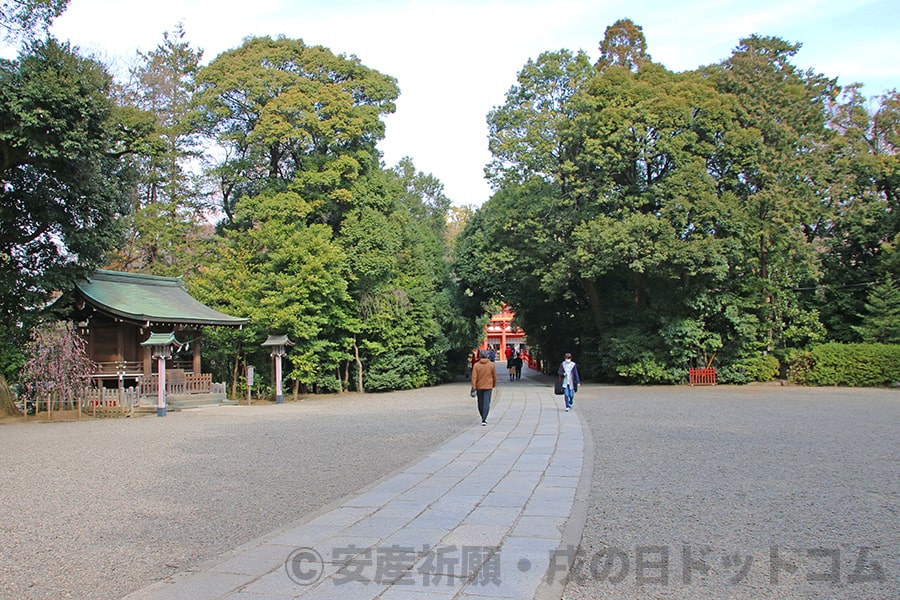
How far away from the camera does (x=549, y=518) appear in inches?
215

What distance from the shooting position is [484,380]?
12.2 metres

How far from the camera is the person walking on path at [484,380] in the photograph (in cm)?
1219

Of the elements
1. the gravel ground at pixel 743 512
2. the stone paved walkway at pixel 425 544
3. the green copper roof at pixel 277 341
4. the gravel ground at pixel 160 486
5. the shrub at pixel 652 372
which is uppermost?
the green copper roof at pixel 277 341

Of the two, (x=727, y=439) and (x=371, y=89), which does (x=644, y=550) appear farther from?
(x=371, y=89)

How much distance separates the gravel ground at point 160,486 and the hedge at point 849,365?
16.0 m

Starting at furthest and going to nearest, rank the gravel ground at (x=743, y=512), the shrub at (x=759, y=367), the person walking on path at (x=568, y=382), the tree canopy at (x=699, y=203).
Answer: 1. the shrub at (x=759, y=367)
2. the tree canopy at (x=699, y=203)
3. the person walking on path at (x=568, y=382)
4. the gravel ground at (x=743, y=512)

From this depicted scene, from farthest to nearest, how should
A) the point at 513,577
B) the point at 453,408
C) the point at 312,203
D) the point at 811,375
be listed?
the point at 312,203 < the point at 811,375 < the point at 453,408 < the point at 513,577

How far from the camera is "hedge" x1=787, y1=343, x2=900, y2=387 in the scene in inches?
873

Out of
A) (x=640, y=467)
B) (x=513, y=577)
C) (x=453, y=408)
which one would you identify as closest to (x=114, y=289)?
(x=453, y=408)

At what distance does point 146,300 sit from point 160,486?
14.9 metres

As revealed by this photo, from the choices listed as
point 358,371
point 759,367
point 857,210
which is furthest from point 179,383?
point 857,210

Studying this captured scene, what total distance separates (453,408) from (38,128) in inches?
477

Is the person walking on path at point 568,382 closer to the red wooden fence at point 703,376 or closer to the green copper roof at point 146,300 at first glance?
the red wooden fence at point 703,376

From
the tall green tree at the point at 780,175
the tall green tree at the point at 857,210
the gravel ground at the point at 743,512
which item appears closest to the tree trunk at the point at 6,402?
the gravel ground at the point at 743,512
